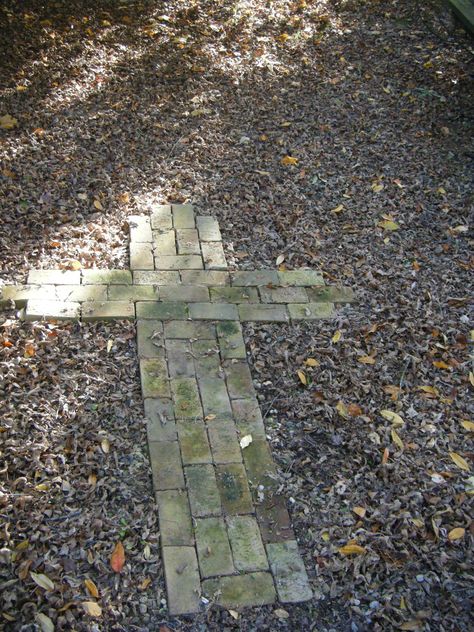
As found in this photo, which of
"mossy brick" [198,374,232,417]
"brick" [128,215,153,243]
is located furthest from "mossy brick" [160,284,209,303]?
"mossy brick" [198,374,232,417]

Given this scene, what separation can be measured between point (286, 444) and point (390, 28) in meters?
5.48

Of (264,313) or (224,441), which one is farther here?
(264,313)

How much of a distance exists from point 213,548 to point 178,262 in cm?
193

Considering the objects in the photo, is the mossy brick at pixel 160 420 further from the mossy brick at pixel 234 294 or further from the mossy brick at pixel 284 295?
the mossy brick at pixel 284 295

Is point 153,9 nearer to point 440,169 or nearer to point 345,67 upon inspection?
point 345,67

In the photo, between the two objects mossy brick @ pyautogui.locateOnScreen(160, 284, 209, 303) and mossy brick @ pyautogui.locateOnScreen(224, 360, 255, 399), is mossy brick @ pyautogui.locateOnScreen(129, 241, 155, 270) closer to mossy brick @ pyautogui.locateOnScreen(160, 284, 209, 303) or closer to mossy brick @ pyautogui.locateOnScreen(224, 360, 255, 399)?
mossy brick @ pyautogui.locateOnScreen(160, 284, 209, 303)

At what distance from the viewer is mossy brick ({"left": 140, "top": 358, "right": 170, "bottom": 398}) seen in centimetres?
337

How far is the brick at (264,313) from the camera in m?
3.86

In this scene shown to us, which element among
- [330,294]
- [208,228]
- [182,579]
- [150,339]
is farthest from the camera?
[208,228]

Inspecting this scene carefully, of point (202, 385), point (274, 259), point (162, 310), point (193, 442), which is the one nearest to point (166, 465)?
point (193, 442)

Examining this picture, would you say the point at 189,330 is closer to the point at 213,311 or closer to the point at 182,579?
the point at 213,311

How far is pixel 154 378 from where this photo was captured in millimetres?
3445

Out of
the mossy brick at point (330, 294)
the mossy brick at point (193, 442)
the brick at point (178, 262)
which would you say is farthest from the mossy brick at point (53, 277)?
the mossy brick at point (330, 294)

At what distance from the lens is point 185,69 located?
Result: 6.13 metres
